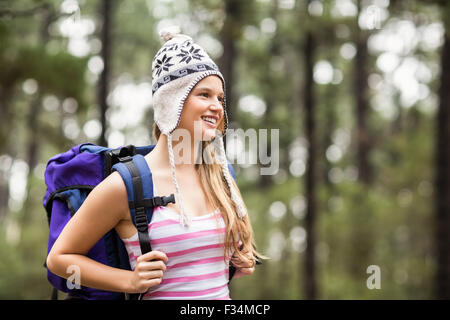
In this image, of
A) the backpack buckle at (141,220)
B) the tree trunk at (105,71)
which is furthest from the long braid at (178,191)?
the tree trunk at (105,71)

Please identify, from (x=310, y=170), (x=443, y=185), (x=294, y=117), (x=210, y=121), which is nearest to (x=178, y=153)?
(x=210, y=121)

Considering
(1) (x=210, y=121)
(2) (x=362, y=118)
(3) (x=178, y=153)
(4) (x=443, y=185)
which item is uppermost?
(2) (x=362, y=118)

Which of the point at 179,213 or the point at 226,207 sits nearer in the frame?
the point at 179,213

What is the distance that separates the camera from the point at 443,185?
27.5 ft

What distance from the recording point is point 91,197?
1.77 metres

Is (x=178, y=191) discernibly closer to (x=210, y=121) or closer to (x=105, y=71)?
(x=210, y=121)

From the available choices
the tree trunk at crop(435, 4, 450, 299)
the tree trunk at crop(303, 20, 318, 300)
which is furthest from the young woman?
the tree trunk at crop(303, 20, 318, 300)

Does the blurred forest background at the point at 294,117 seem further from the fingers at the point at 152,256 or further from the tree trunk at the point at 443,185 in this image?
the fingers at the point at 152,256

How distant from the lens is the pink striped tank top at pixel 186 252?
1.81 metres

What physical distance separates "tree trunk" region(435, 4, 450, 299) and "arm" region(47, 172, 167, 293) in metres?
7.80

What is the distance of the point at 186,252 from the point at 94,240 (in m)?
0.38

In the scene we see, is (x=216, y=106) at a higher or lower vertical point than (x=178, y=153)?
higher

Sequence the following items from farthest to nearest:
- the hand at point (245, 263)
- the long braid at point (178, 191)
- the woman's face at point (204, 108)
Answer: the hand at point (245, 263) → the woman's face at point (204, 108) → the long braid at point (178, 191)
